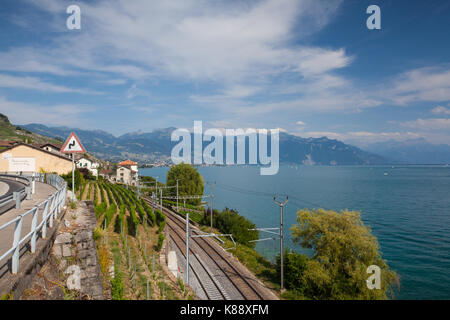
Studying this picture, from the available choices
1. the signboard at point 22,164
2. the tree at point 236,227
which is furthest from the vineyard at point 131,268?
the signboard at point 22,164

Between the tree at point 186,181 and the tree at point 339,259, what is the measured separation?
169ft

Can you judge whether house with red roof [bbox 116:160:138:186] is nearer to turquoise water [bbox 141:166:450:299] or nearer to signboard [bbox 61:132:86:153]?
turquoise water [bbox 141:166:450:299]

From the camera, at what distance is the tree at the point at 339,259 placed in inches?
1062

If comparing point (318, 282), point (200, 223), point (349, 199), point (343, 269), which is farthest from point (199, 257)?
point (349, 199)

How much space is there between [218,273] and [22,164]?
37.9 m

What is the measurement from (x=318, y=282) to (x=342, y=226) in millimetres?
7443

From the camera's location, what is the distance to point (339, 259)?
2991 cm

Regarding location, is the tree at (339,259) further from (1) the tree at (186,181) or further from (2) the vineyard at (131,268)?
(1) the tree at (186,181)

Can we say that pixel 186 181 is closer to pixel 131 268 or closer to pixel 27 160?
pixel 27 160

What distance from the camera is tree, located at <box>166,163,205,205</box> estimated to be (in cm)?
8206

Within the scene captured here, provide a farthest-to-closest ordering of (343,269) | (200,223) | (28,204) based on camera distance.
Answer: (200,223), (343,269), (28,204)
